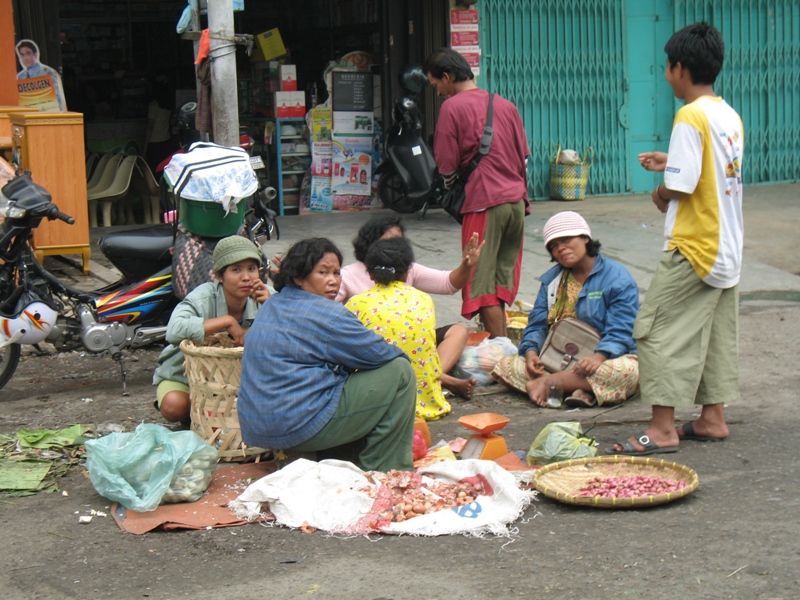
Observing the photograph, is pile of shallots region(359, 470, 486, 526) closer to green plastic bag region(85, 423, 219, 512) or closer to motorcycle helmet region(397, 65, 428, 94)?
green plastic bag region(85, 423, 219, 512)

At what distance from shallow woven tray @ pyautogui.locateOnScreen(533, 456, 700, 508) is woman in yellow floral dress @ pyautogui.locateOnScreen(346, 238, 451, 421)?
1155mm

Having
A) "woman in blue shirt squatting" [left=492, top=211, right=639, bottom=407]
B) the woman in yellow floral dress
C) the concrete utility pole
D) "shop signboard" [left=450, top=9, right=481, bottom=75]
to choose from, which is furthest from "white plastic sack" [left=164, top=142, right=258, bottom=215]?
"shop signboard" [left=450, top=9, right=481, bottom=75]

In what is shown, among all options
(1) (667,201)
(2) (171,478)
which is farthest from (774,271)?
(2) (171,478)

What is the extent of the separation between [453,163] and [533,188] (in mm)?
4963

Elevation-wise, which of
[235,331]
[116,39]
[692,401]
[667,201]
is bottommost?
[692,401]

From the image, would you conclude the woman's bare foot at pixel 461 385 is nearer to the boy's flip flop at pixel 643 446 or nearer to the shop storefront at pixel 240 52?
the boy's flip flop at pixel 643 446

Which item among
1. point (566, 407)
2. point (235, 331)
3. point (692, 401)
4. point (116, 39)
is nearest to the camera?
point (692, 401)

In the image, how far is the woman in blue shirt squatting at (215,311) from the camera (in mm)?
4898

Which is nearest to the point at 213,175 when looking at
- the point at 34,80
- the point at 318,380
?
the point at 318,380

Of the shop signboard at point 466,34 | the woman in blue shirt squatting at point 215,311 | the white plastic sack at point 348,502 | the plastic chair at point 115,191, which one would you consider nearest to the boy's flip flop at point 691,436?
the white plastic sack at point 348,502

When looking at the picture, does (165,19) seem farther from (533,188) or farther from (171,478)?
(171,478)

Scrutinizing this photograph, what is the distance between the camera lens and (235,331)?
500 centimetres

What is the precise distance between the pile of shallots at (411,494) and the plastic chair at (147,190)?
6.93m

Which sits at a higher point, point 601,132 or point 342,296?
point 601,132
